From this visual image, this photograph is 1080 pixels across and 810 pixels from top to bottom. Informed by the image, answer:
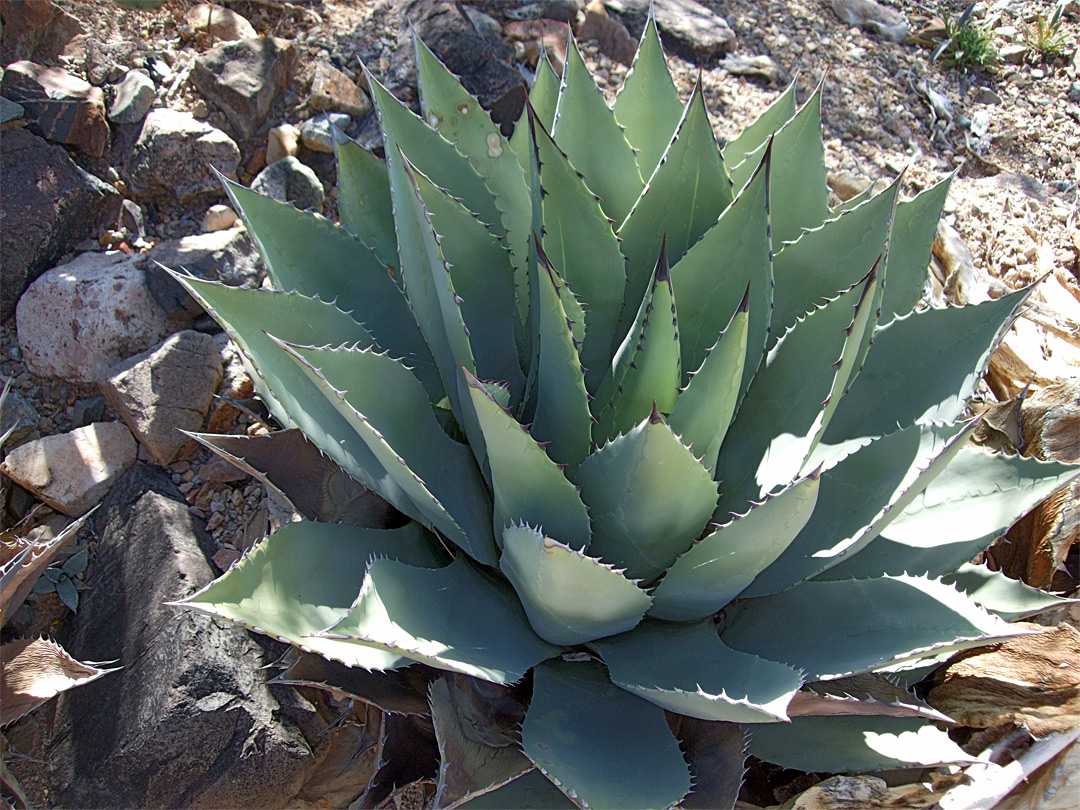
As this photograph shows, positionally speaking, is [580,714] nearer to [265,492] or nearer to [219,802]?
[219,802]

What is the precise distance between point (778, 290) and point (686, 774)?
820 millimetres

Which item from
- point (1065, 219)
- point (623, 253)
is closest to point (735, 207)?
point (623, 253)

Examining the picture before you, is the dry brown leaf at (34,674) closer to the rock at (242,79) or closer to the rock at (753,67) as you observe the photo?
the rock at (242,79)

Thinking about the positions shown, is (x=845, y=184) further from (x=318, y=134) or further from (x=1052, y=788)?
(x=1052, y=788)

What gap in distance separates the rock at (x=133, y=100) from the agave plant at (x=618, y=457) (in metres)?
0.99

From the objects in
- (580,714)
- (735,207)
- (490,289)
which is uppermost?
(735,207)

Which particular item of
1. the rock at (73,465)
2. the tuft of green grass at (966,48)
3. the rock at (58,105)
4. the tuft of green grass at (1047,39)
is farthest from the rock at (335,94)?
the tuft of green grass at (1047,39)

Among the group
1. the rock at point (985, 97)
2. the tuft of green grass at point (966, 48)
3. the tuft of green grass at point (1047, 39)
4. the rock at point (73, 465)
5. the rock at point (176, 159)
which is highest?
the tuft of green grass at point (1047, 39)

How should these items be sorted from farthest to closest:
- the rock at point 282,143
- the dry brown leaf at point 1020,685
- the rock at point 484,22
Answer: the rock at point 484,22, the rock at point 282,143, the dry brown leaf at point 1020,685

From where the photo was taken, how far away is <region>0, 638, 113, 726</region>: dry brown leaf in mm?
1477

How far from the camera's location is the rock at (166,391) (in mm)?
1888

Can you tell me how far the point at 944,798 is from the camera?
1438 mm

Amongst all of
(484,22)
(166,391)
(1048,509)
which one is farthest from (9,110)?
(1048,509)

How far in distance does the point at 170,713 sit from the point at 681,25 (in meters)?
2.56
